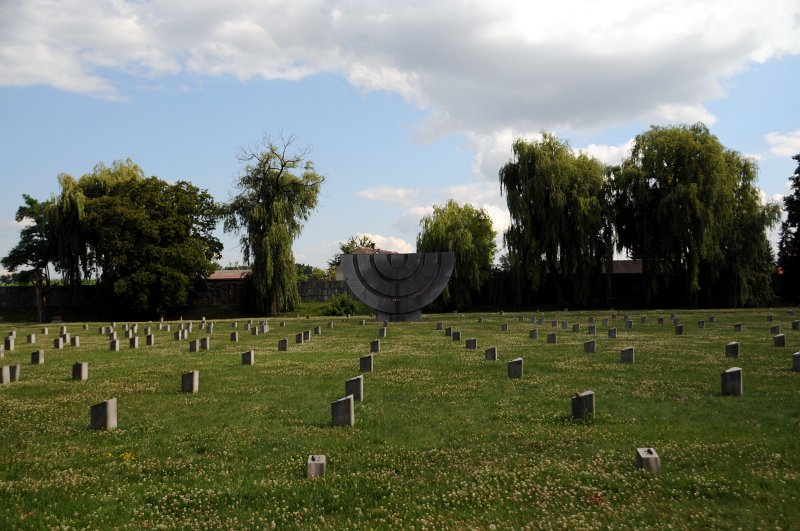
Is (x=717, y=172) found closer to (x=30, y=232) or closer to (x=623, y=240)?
(x=623, y=240)

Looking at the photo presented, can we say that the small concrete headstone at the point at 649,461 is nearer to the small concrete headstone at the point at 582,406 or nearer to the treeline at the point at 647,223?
the small concrete headstone at the point at 582,406

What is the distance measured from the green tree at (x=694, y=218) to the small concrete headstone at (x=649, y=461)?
115ft

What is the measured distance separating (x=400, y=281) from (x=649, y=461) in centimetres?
2543

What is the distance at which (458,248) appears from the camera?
4375 centimetres

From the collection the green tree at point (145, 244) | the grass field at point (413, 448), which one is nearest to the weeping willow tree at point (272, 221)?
the green tree at point (145, 244)

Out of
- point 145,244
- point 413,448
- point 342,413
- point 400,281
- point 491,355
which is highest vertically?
point 145,244

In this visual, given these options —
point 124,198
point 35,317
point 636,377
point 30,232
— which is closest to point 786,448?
point 636,377

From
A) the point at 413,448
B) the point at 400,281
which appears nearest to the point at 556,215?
the point at 400,281

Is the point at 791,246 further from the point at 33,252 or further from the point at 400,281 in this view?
the point at 33,252

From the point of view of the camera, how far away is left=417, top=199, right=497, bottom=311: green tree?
144 ft

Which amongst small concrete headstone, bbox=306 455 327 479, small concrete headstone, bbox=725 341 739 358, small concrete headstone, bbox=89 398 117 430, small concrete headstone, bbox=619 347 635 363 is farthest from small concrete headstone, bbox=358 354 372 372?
small concrete headstone, bbox=725 341 739 358

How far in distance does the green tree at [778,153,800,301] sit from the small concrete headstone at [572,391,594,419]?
42665mm

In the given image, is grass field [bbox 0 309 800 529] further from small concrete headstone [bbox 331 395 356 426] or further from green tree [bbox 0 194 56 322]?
green tree [bbox 0 194 56 322]

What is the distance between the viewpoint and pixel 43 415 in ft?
32.2
